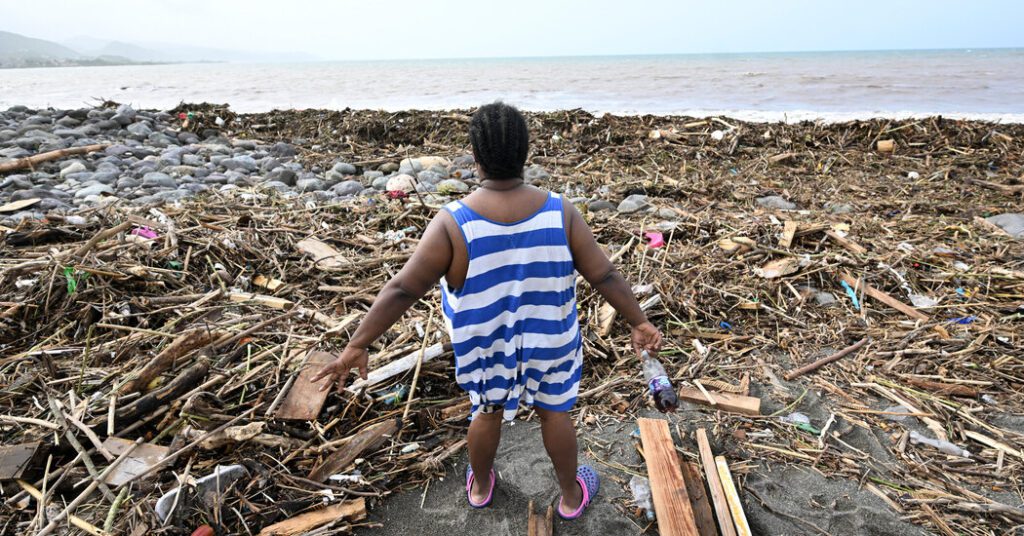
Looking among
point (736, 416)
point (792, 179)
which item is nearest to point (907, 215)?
point (792, 179)

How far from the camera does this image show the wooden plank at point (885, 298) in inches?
155

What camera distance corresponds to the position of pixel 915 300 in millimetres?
4113

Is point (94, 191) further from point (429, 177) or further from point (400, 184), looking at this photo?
point (429, 177)

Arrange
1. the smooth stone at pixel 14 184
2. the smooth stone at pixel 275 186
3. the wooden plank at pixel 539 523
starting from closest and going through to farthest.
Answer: the wooden plank at pixel 539 523
the smooth stone at pixel 14 184
the smooth stone at pixel 275 186

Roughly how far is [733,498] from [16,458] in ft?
10.8

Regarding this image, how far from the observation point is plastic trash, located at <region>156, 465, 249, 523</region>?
2182 millimetres

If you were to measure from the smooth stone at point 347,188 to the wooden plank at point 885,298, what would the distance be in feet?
20.6

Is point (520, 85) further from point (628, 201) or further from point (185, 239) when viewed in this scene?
point (185, 239)

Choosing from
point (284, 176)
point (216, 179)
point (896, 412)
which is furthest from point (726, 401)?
point (216, 179)

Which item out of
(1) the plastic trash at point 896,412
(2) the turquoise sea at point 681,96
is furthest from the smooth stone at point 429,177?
(2) the turquoise sea at point 681,96

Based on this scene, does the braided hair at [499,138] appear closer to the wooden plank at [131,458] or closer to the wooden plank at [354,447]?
the wooden plank at [354,447]

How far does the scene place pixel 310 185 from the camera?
7.84 metres

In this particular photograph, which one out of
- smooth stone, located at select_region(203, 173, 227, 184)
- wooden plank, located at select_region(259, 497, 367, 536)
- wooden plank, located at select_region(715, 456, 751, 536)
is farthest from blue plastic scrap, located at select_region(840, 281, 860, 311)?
smooth stone, located at select_region(203, 173, 227, 184)

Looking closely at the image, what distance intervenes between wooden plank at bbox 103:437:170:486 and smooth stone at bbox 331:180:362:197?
212 inches
